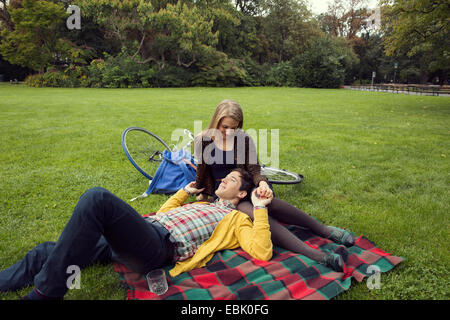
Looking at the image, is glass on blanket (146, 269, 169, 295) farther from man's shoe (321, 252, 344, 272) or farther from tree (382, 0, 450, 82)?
tree (382, 0, 450, 82)

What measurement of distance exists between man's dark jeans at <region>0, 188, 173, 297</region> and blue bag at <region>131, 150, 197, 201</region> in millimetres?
1921

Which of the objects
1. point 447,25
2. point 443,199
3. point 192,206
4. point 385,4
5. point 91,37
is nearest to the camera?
point 192,206

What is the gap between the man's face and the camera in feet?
9.68

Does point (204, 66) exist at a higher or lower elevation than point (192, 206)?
higher

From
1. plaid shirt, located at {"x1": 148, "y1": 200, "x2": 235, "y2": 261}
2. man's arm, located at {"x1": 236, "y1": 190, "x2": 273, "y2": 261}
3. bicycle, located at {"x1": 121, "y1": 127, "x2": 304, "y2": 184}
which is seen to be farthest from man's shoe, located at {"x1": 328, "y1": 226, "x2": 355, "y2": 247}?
bicycle, located at {"x1": 121, "y1": 127, "x2": 304, "y2": 184}

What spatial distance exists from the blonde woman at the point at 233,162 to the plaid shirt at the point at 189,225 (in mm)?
444

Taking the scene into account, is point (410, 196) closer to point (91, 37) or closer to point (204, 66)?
point (204, 66)

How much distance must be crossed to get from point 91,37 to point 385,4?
26.8m

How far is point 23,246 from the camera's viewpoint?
3.01 metres

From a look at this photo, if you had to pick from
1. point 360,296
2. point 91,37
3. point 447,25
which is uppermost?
point 91,37

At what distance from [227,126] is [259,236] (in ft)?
3.92

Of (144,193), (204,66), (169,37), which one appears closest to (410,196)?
(144,193)
